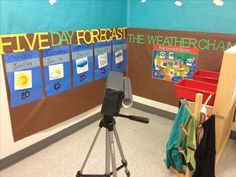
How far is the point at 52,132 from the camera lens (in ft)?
7.54

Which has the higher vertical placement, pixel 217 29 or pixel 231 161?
pixel 217 29

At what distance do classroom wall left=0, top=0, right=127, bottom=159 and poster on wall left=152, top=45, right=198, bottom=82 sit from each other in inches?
28.9

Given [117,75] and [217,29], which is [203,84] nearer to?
[217,29]

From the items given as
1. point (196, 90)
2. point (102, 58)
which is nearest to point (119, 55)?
point (102, 58)

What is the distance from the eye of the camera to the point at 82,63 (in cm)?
241

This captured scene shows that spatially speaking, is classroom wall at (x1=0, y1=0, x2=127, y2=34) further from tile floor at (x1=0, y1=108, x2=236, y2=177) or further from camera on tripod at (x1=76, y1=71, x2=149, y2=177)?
tile floor at (x1=0, y1=108, x2=236, y2=177)

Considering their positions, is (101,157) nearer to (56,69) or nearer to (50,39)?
(56,69)

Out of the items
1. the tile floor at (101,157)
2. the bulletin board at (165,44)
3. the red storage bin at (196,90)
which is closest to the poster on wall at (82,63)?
the tile floor at (101,157)

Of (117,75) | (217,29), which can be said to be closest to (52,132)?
(117,75)

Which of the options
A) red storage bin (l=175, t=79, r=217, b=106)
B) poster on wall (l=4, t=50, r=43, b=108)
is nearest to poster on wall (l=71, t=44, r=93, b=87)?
poster on wall (l=4, t=50, r=43, b=108)

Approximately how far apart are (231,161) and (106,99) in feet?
5.47

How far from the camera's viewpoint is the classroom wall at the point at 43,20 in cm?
174

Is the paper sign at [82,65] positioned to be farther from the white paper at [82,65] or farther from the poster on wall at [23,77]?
the poster on wall at [23,77]

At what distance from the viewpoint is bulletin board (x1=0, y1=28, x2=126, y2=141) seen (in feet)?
6.01
